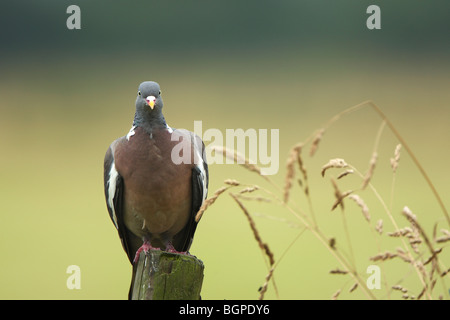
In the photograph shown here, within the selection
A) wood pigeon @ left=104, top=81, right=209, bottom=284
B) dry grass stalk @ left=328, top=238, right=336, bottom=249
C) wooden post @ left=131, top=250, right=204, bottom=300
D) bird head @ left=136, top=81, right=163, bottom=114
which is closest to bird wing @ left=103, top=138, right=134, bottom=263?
wood pigeon @ left=104, top=81, right=209, bottom=284

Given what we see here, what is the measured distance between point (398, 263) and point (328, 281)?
0.96 metres

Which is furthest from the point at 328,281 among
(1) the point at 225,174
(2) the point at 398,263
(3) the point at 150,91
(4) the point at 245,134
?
(3) the point at 150,91

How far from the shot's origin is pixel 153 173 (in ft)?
12.2

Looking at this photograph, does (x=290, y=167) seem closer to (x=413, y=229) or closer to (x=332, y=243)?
(x=332, y=243)

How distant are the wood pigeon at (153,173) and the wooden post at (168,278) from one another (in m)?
0.99

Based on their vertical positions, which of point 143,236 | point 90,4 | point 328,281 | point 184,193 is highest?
point 90,4

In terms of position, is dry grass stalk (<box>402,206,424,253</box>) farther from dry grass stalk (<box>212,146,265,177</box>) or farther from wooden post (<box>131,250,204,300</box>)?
wooden post (<box>131,250,204,300</box>)

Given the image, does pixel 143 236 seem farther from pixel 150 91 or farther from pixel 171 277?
pixel 171 277

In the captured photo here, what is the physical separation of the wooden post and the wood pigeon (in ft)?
3.25

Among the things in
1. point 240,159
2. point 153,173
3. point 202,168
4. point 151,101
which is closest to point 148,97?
point 151,101

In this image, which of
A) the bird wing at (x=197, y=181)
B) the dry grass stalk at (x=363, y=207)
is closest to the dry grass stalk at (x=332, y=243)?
the dry grass stalk at (x=363, y=207)

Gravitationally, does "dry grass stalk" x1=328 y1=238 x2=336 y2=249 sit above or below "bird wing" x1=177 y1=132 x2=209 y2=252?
below

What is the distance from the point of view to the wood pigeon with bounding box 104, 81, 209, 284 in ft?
12.2
